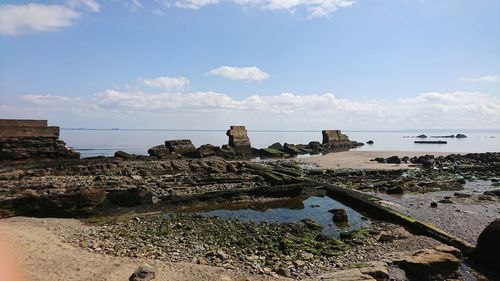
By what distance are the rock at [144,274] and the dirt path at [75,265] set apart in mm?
273

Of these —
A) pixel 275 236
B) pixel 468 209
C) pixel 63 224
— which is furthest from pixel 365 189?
pixel 63 224

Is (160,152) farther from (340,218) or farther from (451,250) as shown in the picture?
(451,250)

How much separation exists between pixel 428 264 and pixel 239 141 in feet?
175

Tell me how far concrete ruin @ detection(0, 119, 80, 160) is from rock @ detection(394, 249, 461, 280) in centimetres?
3493

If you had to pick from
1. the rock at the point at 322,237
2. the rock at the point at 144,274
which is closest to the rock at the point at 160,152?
the rock at the point at 322,237

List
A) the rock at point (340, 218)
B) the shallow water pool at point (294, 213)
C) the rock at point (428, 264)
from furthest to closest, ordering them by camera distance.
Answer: the rock at point (340, 218)
the shallow water pool at point (294, 213)
the rock at point (428, 264)

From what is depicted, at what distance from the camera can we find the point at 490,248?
11.4 metres

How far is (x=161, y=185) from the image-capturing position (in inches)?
983

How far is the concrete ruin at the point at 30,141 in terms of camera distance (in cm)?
3275

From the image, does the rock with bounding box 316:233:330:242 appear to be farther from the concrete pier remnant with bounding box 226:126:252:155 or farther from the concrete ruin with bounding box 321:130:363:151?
the concrete ruin with bounding box 321:130:363:151

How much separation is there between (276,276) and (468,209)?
592 inches

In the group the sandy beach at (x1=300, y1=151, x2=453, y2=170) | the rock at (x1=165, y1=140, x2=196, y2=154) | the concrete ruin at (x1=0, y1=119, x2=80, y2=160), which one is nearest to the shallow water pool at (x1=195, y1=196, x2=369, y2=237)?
the sandy beach at (x1=300, y1=151, x2=453, y2=170)

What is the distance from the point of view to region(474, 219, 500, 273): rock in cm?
1113

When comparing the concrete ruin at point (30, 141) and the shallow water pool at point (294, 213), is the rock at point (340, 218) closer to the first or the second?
the shallow water pool at point (294, 213)
